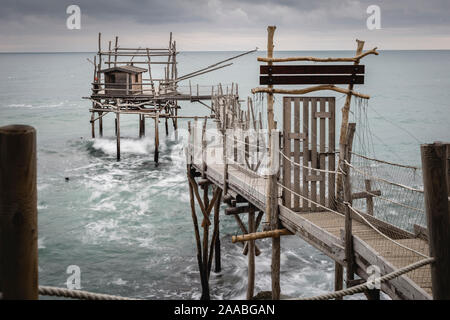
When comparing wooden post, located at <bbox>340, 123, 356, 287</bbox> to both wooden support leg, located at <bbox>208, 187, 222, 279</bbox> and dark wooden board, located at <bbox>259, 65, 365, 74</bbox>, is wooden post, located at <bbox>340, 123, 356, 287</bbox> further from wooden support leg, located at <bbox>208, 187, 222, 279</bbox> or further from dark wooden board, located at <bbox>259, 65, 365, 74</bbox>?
wooden support leg, located at <bbox>208, 187, 222, 279</bbox>

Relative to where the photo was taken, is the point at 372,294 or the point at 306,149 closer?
the point at 372,294

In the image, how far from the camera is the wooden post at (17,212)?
2.40 meters

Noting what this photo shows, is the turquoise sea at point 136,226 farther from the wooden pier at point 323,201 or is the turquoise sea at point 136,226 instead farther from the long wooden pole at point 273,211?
the long wooden pole at point 273,211

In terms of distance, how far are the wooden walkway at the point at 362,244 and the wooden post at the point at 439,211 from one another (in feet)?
4.00

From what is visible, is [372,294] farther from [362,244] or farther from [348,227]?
[348,227]

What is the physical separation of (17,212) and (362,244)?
4.43 meters

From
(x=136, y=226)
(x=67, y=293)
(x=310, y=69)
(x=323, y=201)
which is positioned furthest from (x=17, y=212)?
(x=136, y=226)

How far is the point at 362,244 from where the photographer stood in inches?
227

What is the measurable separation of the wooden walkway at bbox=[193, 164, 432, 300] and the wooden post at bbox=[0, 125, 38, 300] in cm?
364

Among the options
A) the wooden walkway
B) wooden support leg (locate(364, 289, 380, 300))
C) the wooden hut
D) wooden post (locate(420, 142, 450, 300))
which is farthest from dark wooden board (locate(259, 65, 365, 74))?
the wooden hut

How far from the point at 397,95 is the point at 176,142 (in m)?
48.3

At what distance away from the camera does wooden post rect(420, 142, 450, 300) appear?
3281 mm
